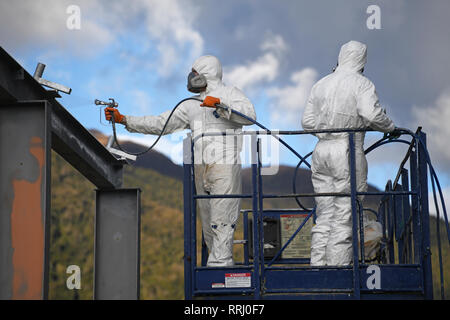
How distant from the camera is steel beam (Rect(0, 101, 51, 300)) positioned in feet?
18.7

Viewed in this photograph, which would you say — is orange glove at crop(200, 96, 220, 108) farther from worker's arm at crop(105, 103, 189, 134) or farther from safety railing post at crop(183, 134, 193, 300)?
worker's arm at crop(105, 103, 189, 134)

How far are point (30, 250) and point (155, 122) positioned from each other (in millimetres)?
2847

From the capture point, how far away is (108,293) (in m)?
8.30

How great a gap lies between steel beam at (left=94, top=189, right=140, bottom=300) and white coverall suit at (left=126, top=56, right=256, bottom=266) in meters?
1.25

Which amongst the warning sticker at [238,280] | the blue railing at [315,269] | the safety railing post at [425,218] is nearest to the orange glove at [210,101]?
the blue railing at [315,269]

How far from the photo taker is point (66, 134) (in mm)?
7504

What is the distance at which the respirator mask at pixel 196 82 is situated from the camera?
780 cm

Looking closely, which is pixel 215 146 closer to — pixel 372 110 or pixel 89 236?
pixel 372 110

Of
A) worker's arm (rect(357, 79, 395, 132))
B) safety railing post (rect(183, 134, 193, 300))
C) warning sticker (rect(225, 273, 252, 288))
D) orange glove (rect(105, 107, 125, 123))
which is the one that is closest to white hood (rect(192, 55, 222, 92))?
orange glove (rect(105, 107, 125, 123))

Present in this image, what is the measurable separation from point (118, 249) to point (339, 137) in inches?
123
